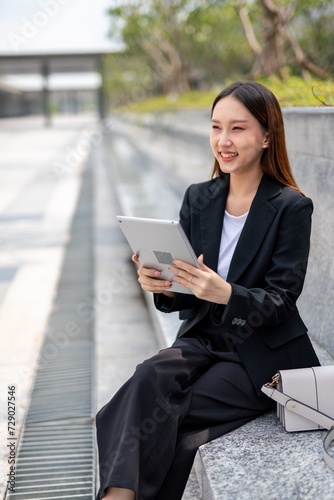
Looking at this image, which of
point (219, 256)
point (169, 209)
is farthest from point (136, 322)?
point (219, 256)

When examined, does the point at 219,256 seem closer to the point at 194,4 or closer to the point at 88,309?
the point at 88,309

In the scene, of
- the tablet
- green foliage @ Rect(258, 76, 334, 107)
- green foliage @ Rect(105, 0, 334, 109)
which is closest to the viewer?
the tablet

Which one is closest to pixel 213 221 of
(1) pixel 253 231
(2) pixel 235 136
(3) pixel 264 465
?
(1) pixel 253 231

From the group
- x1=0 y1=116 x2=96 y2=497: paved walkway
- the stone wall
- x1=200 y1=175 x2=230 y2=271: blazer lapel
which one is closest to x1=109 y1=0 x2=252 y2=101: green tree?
x1=0 y1=116 x2=96 y2=497: paved walkway

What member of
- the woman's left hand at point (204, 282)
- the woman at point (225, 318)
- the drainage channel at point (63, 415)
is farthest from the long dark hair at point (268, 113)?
the drainage channel at point (63, 415)

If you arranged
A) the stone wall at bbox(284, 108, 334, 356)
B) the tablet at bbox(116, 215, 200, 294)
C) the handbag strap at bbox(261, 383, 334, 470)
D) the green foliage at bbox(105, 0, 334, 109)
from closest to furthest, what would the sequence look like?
1. the tablet at bbox(116, 215, 200, 294)
2. the handbag strap at bbox(261, 383, 334, 470)
3. the stone wall at bbox(284, 108, 334, 356)
4. the green foliage at bbox(105, 0, 334, 109)

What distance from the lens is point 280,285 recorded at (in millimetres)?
2547

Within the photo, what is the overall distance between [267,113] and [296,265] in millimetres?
597

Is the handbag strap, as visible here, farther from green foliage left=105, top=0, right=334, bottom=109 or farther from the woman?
green foliage left=105, top=0, right=334, bottom=109

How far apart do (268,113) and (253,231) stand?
46 centimetres

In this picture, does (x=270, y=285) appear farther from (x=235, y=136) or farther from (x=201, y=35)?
(x=201, y=35)

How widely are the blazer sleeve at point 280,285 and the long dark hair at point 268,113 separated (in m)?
0.21

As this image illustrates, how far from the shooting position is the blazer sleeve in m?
2.43

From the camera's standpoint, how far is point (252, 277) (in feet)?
8.65
